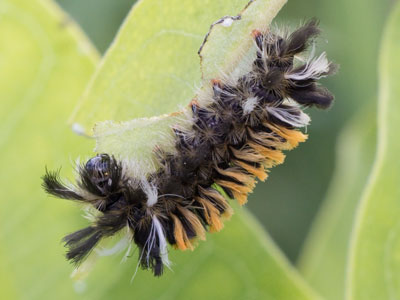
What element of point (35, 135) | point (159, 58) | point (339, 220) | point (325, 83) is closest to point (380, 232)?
point (339, 220)

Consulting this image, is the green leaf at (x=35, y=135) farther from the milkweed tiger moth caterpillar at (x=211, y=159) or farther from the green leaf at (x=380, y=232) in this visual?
the green leaf at (x=380, y=232)

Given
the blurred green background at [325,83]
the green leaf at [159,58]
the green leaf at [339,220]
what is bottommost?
the green leaf at [339,220]

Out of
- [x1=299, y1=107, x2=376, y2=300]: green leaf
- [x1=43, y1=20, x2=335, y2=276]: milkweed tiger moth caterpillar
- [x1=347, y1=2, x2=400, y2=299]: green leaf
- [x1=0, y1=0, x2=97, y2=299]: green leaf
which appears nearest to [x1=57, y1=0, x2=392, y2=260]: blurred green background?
[x1=299, y1=107, x2=376, y2=300]: green leaf

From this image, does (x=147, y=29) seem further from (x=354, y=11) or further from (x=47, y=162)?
(x=354, y=11)

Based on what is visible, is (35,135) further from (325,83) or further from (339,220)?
(325,83)

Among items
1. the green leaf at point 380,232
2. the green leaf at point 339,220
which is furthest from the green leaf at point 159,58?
the green leaf at point 339,220

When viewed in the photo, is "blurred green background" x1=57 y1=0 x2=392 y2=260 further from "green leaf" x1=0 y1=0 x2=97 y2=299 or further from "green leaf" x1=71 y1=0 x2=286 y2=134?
"green leaf" x1=71 y1=0 x2=286 y2=134
